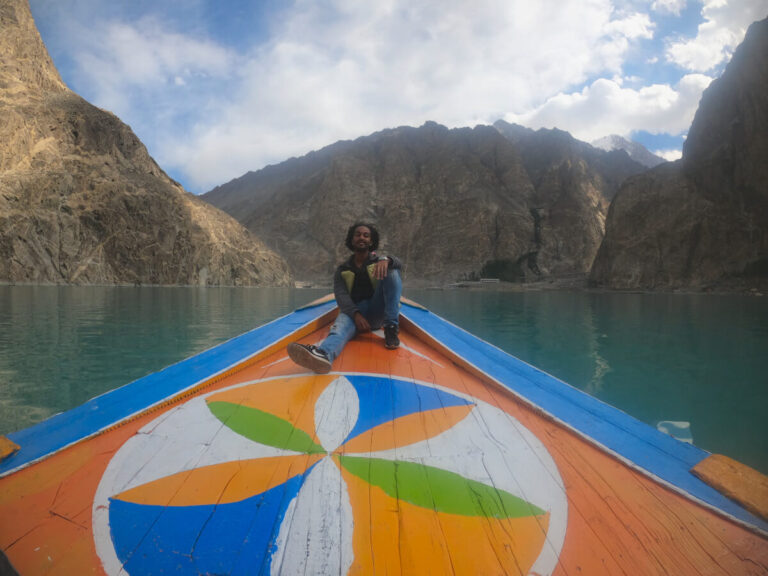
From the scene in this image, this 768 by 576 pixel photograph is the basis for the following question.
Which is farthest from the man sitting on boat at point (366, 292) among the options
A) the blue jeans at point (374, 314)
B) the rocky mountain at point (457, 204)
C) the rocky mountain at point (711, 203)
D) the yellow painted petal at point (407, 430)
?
the rocky mountain at point (457, 204)

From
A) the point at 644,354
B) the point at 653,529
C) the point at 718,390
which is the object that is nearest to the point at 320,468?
the point at 653,529

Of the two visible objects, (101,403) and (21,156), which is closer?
(101,403)

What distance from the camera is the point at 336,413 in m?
1.79

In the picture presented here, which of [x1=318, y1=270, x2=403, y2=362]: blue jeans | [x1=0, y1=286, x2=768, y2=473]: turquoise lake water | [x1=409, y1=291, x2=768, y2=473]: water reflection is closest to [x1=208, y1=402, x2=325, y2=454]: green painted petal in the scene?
[x1=318, y1=270, x2=403, y2=362]: blue jeans

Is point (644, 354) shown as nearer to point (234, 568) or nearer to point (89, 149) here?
point (234, 568)

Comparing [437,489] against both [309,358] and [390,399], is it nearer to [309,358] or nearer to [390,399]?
[390,399]

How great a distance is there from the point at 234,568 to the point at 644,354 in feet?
21.2

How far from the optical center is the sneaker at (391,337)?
275 cm

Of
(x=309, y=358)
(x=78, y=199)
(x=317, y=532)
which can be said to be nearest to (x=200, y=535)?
(x=317, y=532)

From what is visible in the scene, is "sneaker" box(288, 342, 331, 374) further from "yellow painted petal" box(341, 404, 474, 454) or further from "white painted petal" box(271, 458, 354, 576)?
"white painted petal" box(271, 458, 354, 576)

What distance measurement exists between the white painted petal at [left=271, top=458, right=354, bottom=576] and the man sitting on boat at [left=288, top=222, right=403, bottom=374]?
1252mm

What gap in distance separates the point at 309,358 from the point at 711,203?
39.3 metres

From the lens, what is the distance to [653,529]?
1.21 meters

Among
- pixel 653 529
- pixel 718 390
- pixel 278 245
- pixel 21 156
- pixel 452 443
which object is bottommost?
pixel 718 390
